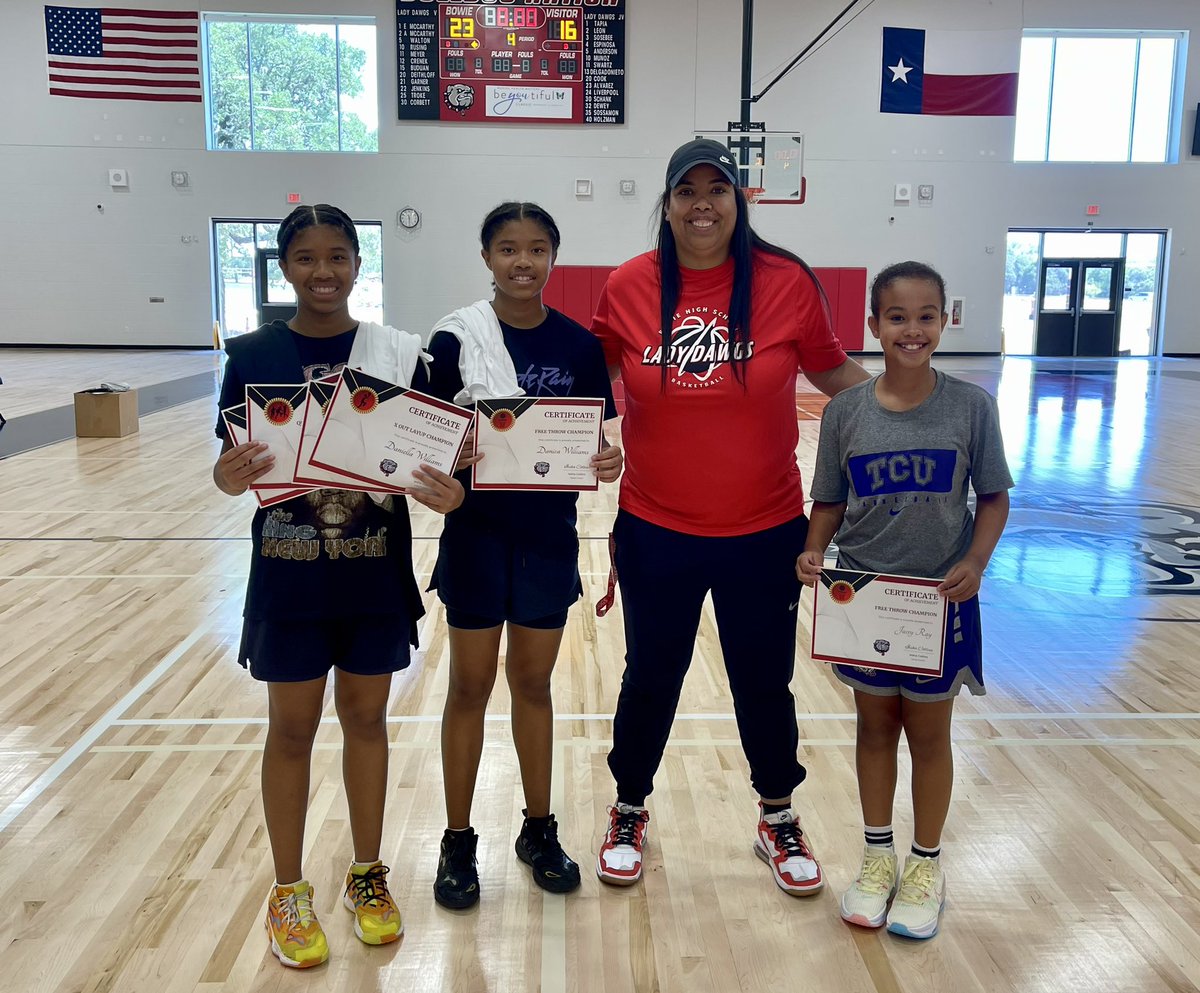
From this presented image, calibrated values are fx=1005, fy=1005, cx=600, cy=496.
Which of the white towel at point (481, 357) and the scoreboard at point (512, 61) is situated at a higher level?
the scoreboard at point (512, 61)

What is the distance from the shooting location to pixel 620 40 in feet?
56.4

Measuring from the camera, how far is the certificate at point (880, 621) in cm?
202

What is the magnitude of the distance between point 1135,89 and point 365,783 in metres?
20.9

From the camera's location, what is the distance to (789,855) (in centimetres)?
232

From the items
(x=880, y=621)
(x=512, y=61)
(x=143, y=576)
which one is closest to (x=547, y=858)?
(x=880, y=621)

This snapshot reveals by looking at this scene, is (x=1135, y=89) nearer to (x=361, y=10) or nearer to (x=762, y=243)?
(x=361, y=10)

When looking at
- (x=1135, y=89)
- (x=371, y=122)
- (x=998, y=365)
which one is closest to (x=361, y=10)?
(x=371, y=122)

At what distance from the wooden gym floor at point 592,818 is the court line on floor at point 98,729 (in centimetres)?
1

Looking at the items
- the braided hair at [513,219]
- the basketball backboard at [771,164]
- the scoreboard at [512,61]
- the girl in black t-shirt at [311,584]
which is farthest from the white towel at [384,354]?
the scoreboard at [512,61]

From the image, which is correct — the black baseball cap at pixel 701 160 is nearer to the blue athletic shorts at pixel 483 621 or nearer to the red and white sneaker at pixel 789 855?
the blue athletic shorts at pixel 483 621

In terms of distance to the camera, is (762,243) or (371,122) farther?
(371,122)

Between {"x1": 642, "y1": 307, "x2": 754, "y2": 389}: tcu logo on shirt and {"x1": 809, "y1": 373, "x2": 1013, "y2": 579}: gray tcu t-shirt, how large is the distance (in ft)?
0.84

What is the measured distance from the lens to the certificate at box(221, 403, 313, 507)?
6.11 feet

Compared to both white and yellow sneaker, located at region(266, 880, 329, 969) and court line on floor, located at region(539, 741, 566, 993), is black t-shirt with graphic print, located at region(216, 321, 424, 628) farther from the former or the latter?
court line on floor, located at region(539, 741, 566, 993)
